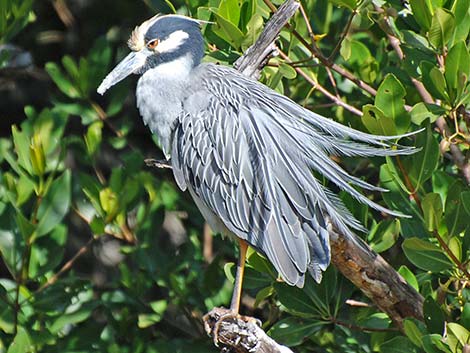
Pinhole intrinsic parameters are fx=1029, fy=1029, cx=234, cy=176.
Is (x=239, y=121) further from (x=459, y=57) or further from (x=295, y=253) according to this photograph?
(x=459, y=57)

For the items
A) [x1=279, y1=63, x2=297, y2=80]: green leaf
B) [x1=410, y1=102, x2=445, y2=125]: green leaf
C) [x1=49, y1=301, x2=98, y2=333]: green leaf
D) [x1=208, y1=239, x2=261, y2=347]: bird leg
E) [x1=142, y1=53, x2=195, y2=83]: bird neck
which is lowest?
[x1=49, y1=301, x2=98, y2=333]: green leaf

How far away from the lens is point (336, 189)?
3.38 meters

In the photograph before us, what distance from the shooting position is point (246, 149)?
10.4ft

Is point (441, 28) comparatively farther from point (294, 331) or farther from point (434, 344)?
point (294, 331)

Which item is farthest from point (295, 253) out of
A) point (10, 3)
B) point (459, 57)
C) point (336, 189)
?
point (10, 3)

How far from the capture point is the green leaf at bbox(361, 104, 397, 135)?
2887 millimetres

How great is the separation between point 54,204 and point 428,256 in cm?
135

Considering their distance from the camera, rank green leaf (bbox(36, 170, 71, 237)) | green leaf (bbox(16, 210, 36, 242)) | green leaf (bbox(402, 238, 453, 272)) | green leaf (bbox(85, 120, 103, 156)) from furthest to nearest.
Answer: green leaf (bbox(85, 120, 103, 156)), green leaf (bbox(36, 170, 71, 237)), green leaf (bbox(16, 210, 36, 242)), green leaf (bbox(402, 238, 453, 272))

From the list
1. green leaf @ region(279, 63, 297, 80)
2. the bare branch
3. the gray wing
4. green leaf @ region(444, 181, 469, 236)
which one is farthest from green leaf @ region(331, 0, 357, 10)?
green leaf @ region(444, 181, 469, 236)

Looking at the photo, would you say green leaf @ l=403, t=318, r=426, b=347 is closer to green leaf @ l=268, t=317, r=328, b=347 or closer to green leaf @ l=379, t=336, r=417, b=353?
green leaf @ l=379, t=336, r=417, b=353

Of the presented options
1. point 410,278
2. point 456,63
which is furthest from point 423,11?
point 410,278

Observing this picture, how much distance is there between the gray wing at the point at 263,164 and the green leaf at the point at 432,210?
0.79ft

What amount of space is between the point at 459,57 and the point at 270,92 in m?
0.61

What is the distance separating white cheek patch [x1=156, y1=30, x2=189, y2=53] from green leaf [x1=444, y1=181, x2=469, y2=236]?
39.1 inches
